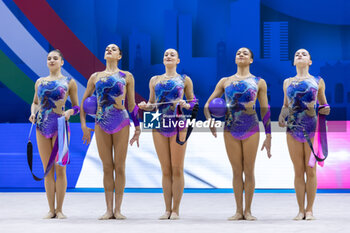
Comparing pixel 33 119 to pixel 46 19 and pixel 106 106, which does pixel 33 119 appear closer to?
pixel 106 106

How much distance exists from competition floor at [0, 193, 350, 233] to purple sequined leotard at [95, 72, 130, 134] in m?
0.97

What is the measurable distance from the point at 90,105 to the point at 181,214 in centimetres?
157

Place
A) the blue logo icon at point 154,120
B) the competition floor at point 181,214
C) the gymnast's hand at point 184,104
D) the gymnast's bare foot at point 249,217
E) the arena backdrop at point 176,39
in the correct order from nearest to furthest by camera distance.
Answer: the competition floor at point 181,214 < the gymnast's bare foot at point 249,217 < the gymnast's hand at point 184,104 < the blue logo icon at point 154,120 < the arena backdrop at point 176,39

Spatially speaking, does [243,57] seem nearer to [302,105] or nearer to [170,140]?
[302,105]

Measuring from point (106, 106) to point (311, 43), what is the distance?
18.3 feet

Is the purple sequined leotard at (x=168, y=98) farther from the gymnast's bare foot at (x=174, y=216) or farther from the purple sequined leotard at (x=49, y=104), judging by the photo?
the purple sequined leotard at (x=49, y=104)

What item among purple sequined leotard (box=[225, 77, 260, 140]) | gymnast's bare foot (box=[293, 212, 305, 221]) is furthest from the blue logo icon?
gymnast's bare foot (box=[293, 212, 305, 221])

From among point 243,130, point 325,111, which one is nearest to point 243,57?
point 243,130

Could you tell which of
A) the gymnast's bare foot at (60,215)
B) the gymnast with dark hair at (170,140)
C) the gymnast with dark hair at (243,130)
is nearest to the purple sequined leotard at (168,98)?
the gymnast with dark hair at (170,140)

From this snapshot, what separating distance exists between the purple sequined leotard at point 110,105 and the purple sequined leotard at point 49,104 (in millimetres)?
400

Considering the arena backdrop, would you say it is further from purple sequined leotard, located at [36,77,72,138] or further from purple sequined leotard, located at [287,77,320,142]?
purple sequined leotard, located at [287,77,320,142]

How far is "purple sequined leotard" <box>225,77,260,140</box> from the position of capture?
6.66 metres

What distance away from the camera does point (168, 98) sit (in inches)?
268

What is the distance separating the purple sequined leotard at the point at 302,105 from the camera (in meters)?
6.71
